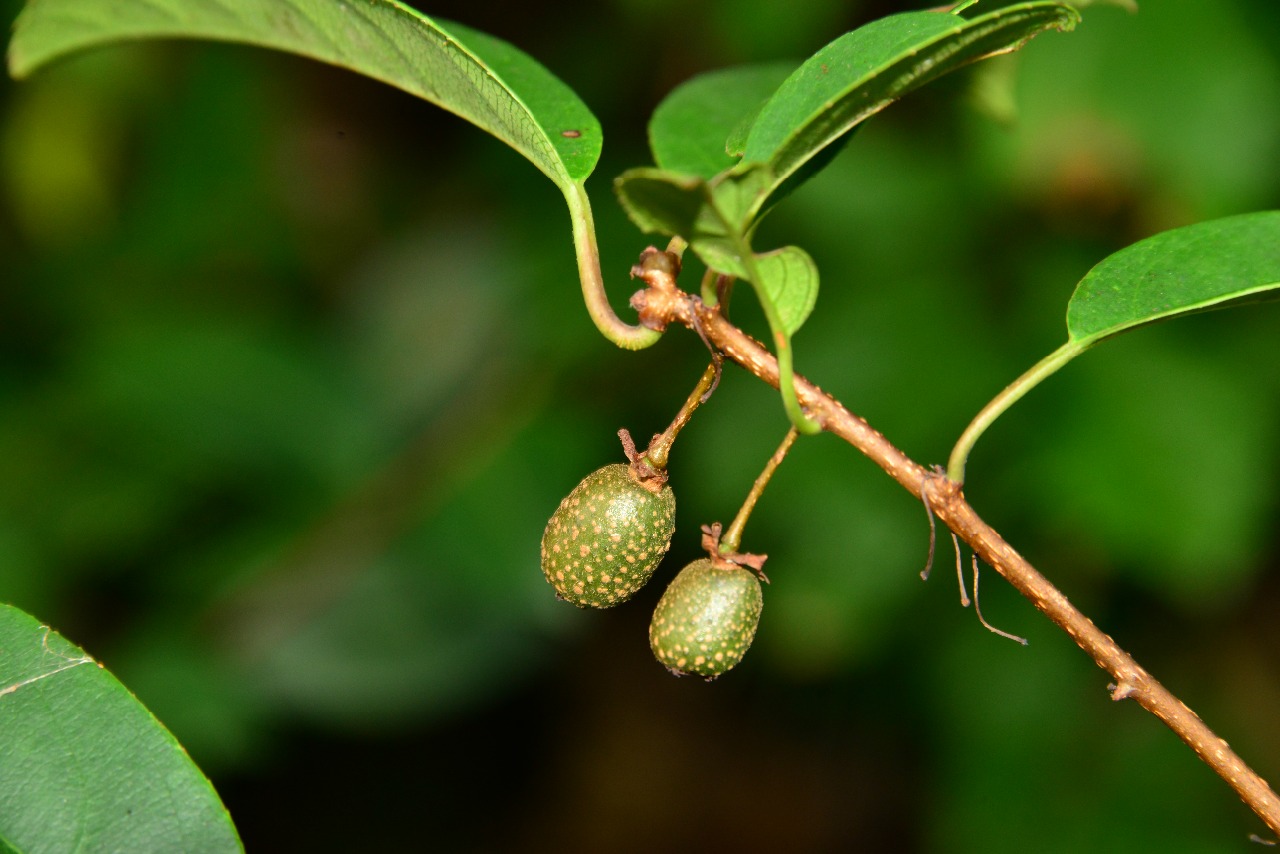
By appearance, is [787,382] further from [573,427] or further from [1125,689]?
[573,427]

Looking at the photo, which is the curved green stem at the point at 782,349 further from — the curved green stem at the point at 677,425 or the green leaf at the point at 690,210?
the curved green stem at the point at 677,425

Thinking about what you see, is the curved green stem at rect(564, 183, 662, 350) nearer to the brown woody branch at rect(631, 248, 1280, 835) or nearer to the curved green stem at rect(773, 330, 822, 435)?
the brown woody branch at rect(631, 248, 1280, 835)

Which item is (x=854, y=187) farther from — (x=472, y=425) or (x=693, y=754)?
(x=693, y=754)

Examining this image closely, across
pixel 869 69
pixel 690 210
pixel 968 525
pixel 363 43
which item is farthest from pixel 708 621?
pixel 363 43

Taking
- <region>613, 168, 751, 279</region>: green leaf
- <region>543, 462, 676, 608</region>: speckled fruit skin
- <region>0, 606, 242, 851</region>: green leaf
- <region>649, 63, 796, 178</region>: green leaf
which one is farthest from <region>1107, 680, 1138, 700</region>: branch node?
<region>0, 606, 242, 851</region>: green leaf

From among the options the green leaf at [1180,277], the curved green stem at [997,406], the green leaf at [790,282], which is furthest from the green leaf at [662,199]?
the green leaf at [1180,277]

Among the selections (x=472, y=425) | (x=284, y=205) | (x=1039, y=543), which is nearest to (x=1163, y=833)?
(x=1039, y=543)
